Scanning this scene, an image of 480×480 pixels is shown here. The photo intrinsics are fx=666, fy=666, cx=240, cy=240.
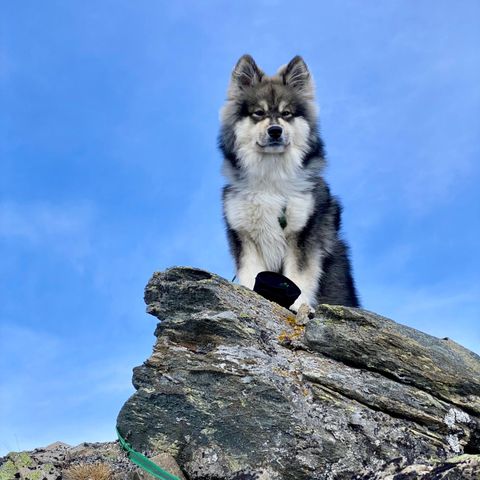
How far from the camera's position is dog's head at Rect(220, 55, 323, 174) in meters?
→ 10.5

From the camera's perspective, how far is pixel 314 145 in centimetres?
1084

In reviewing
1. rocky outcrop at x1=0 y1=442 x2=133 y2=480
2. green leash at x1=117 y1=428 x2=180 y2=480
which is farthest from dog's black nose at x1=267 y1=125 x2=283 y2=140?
green leash at x1=117 y1=428 x2=180 y2=480

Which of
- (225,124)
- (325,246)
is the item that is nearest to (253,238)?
(325,246)

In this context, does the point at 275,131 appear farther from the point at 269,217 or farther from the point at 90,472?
the point at 90,472

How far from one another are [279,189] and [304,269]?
1322 mm

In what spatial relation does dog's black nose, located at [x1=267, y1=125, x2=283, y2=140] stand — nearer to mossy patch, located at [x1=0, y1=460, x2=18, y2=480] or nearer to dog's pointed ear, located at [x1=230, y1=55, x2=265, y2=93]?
dog's pointed ear, located at [x1=230, y1=55, x2=265, y2=93]

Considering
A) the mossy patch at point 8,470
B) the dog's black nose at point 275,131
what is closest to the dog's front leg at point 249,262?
the dog's black nose at point 275,131

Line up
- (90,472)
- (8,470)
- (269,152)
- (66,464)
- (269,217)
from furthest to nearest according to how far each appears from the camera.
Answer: (269,152) → (269,217) → (66,464) → (8,470) → (90,472)

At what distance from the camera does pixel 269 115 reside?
10570 millimetres

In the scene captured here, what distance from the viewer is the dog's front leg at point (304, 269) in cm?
1030

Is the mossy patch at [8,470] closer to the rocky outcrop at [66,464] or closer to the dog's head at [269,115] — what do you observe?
the rocky outcrop at [66,464]

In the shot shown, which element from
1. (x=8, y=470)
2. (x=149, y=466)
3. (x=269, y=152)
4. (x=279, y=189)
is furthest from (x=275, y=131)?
(x=8, y=470)

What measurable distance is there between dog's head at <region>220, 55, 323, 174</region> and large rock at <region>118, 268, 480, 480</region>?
2984mm

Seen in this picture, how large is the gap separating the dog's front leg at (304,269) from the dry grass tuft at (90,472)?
4266 mm
